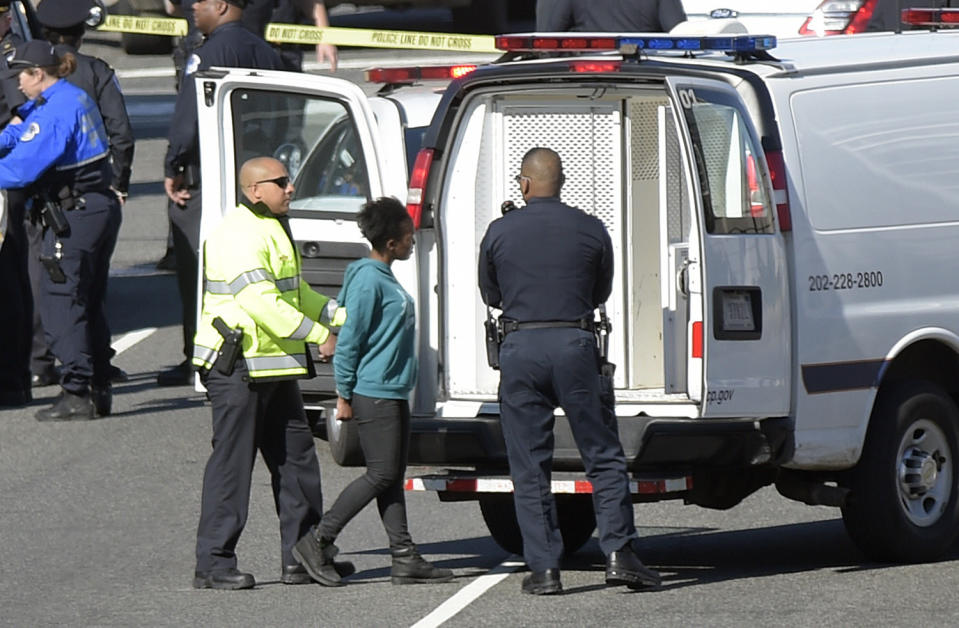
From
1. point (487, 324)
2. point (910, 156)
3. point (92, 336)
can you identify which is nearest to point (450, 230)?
point (487, 324)

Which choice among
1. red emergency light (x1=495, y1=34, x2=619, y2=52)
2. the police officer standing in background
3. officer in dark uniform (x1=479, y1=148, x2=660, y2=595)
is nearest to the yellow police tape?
the police officer standing in background

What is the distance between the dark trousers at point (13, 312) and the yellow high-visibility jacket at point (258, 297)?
5.09 meters

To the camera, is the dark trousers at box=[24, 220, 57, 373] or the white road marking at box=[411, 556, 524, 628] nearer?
the white road marking at box=[411, 556, 524, 628]

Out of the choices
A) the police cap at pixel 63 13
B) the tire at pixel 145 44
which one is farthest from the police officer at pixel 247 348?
the tire at pixel 145 44

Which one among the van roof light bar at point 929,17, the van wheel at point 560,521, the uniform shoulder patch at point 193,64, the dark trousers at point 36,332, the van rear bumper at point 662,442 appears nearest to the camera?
the van rear bumper at point 662,442

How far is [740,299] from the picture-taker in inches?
341

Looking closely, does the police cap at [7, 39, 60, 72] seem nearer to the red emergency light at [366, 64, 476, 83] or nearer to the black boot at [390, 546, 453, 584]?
the red emergency light at [366, 64, 476, 83]

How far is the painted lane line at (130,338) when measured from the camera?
52.0 feet

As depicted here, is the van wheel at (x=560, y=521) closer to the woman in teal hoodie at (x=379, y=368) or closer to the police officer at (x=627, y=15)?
the woman in teal hoodie at (x=379, y=368)

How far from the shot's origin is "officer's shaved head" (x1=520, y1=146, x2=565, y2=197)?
28.3 ft

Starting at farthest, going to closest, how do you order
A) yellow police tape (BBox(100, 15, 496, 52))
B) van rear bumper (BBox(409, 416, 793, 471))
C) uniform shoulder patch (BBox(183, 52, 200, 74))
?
yellow police tape (BBox(100, 15, 496, 52)), uniform shoulder patch (BBox(183, 52, 200, 74)), van rear bumper (BBox(409, 416, 793, 471))

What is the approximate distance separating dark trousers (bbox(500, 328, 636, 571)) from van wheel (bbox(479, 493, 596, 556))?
1.02 metres

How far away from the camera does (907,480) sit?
935cm

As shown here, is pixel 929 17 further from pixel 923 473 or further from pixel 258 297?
pixel 258 297
